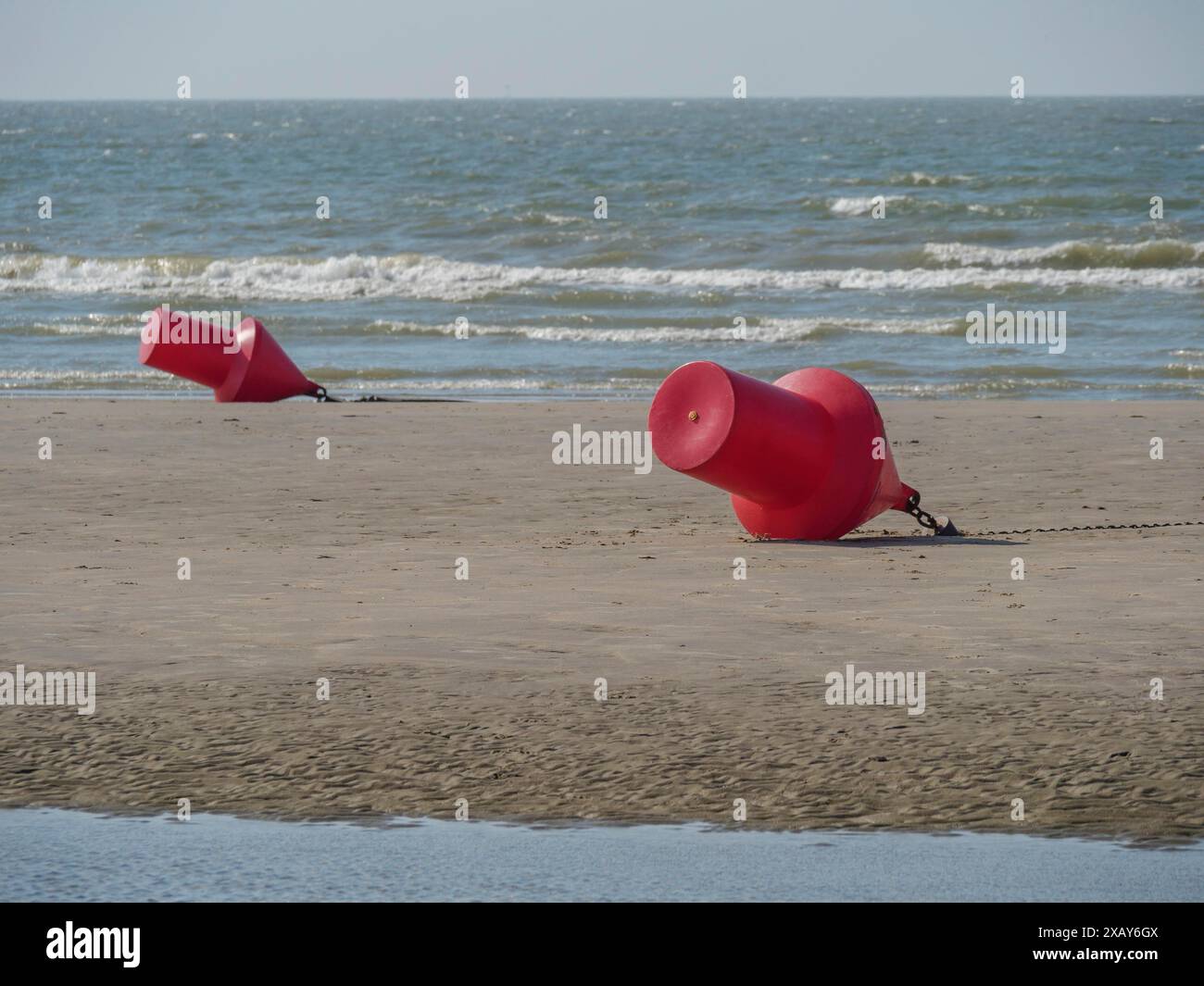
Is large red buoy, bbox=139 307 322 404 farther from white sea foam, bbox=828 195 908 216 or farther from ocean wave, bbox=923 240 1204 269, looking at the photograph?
white sea foam, bbox=828 195 908 216

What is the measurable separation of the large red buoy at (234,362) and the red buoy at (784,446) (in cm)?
735

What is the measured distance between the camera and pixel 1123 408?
1509cm

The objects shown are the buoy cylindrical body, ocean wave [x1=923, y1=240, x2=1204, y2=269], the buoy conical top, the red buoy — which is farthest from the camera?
ocean wave [x1=923, y1=240, x2=1204, y2=269]

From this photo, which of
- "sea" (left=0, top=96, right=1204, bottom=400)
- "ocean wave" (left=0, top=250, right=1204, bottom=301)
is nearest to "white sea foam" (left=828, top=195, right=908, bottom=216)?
"sea" (left=0, top=96, right=1204, bottom=400)

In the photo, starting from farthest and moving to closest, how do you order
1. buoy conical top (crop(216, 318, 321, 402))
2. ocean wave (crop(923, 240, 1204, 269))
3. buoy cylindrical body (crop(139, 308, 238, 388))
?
ocean wave (crop(923, 240, 1204, 269)) → buoy conical top (crop(216, 318, 321, 402)) → buoy cylindrical body (crop(139, 308, 238, 388))

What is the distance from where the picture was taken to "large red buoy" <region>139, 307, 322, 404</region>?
14797 mm

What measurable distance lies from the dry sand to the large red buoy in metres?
3.70

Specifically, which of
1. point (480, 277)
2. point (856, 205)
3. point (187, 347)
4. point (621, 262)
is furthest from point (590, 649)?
point (856, 205)

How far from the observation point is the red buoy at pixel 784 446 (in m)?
8.04

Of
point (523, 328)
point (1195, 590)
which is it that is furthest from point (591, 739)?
point (523, 328)

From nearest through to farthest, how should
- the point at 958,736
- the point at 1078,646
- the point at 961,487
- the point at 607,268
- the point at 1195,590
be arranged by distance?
the point at 958,736, the point at 1078,646, the point at 1195,590, the point at 961,487, the point at 607,268

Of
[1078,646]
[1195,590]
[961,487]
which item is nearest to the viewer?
[1078,646]
